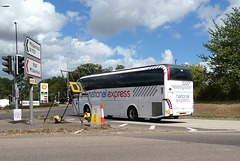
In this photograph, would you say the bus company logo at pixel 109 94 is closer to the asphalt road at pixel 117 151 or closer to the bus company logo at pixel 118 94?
the bus company logo at pixel 118 94

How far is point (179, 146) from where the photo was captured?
820 cm

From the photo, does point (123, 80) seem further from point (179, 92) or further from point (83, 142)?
point (83, 142)

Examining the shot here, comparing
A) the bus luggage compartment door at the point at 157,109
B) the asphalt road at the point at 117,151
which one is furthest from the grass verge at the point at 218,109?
the asphalt road at the point at 117,151

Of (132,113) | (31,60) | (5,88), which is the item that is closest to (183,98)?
(132,113)

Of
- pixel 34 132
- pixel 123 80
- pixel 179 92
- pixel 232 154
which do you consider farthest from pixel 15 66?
pixel 232 154

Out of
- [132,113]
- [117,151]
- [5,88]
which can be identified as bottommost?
[117,151]

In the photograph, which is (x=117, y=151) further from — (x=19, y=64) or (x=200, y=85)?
(x=200, y=85)

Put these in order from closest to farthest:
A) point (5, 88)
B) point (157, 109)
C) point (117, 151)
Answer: point (117, 151), point (157, 109), point (5, 88)

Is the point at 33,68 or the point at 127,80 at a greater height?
the point at 33,68

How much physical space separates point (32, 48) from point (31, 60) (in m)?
0.68

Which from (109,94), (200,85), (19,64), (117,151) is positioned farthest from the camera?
(200,85)

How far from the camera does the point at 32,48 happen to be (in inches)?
621

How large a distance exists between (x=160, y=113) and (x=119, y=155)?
11.3 m

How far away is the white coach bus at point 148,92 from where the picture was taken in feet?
57.4
